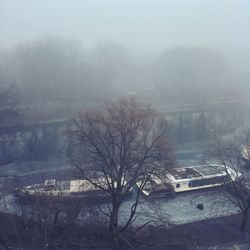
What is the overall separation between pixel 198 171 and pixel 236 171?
2.02 m

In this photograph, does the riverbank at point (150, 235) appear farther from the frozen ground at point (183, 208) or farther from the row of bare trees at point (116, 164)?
the frozen ground at point (183, 208)

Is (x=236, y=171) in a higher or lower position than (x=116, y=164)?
lower

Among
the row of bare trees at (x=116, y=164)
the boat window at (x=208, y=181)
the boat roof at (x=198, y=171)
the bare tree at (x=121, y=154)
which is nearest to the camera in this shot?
the row of bare trees at (x=116, y=164)

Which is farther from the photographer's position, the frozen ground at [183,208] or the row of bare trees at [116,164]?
the frozen ground at [183,208]

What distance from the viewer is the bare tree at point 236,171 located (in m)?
9.06

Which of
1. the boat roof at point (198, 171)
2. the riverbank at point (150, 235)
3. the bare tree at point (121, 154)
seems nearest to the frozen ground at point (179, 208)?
the riverbank at point (150, 235)

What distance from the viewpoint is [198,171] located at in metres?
11.9

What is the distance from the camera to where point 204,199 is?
431 inches

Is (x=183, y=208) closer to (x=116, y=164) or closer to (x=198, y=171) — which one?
(x=198, y=171)

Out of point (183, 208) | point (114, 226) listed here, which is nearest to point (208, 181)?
point (183, 208)

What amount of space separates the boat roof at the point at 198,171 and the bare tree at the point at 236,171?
0.31 metres

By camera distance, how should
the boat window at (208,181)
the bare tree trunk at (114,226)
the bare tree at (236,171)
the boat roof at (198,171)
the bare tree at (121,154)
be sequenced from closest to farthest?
the bare tree trunk at (114,226), the bare tree at (121,154), the bare tree at (236,171), the boat window at (208,181), the boat roof at (198,171)

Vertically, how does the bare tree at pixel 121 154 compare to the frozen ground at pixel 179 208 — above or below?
above

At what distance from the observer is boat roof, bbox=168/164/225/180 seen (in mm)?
11531
